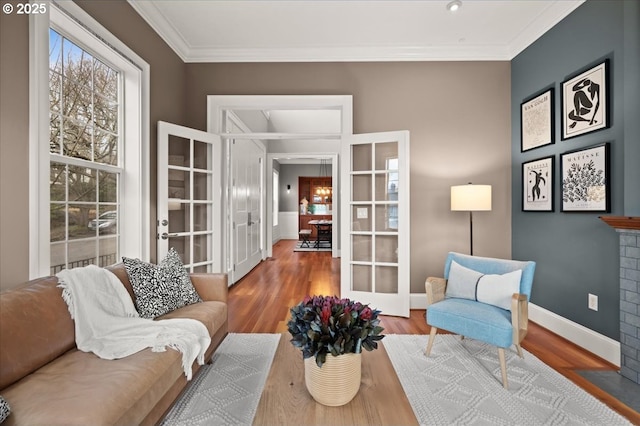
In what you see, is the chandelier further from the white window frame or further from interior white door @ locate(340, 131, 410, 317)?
the white window frame

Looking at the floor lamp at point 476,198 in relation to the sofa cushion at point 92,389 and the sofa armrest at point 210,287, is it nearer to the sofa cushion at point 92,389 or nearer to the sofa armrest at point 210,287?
the sofa armrest at point 210,287

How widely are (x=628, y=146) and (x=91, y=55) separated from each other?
4.17m

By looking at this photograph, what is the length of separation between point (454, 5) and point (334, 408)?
3309 millimetres

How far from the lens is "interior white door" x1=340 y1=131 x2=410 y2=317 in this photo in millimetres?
3184

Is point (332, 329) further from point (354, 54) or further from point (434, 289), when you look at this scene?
point (354, 54)

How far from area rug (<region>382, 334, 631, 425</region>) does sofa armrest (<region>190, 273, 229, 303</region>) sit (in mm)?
1479

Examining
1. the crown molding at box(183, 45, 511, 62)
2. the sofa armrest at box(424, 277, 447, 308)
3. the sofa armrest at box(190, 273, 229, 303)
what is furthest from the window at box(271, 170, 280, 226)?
the sofa armrest at box(424, 277, 447, 308)

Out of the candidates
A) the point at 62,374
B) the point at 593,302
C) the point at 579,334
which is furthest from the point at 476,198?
the point at 62,374

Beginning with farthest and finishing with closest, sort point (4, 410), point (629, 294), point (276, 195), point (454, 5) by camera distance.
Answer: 1. point (276, 195)
2. point (454, 5)
3. point (629, 294)
4. point (4, 410)

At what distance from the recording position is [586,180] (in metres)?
2.46

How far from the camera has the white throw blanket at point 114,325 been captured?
1.53 meters

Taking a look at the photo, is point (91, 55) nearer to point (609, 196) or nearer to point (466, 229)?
point (466, 229)

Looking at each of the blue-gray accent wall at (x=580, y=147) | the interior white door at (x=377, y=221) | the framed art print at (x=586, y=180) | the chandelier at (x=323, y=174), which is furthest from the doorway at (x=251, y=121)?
the chandelier at (x=323, y=174)

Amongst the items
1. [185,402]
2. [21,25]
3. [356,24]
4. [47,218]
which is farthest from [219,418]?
[356,24]
